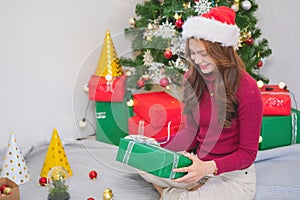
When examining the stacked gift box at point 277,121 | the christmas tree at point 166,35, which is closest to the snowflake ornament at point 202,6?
the christmas tree at point 166,35

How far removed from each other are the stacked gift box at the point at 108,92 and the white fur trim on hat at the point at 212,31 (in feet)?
2.12

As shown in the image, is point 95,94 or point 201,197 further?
point 95,94

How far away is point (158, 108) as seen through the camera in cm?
202

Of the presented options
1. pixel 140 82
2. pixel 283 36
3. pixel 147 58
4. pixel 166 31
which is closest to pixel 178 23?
pixel 166 31

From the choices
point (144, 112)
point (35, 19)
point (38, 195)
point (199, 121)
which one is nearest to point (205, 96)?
point (199, 121)

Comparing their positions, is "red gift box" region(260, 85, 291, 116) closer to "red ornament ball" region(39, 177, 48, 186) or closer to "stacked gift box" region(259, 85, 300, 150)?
"stacked gift box" region(259, 85, 300, 150)

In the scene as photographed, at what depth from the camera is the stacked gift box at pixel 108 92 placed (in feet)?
6.56

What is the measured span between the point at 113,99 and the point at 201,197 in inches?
26.8

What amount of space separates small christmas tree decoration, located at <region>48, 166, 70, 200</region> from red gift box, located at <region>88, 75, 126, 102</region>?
513 mm

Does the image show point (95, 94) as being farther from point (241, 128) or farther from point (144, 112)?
point (241, 128)

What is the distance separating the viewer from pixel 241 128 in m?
1.43

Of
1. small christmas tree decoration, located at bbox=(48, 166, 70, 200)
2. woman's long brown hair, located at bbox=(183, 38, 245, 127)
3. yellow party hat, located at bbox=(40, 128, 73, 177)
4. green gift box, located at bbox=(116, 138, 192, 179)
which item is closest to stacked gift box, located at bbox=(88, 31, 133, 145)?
yellow party hat, located at bbox=(40, 128, 73, 177)

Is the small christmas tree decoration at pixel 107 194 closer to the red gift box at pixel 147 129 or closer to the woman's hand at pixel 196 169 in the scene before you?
the red gift box at pixel 147 129

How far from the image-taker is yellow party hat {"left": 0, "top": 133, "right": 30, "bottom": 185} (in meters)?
1.78
